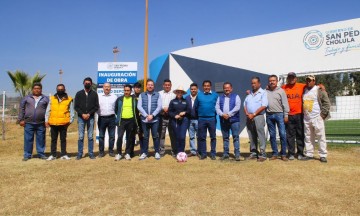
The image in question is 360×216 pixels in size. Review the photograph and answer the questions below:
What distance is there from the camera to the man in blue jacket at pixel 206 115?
6359 mm

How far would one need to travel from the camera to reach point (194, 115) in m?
6.59

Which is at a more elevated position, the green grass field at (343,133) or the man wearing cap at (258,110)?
the man wearing cap at (258,110)

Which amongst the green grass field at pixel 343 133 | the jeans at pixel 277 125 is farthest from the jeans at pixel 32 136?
the green grass field at pixel 343 133

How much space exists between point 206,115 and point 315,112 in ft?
7.49

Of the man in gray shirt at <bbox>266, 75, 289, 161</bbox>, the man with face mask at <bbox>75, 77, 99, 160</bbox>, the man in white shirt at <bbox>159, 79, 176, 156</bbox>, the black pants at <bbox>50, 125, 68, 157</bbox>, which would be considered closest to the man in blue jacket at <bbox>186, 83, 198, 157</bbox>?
the man in white shirt at <bbox>159, 79, 176, 156</bbox>

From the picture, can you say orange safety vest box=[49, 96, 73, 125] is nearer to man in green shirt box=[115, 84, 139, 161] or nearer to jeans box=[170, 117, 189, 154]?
man in green shirt box=[115, 84, 139, 161]

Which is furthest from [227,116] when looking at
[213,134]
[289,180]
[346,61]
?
[346,61]

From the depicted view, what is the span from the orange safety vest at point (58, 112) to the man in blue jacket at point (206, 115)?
3020mm

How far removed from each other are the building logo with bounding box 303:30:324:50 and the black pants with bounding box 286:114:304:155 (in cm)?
502

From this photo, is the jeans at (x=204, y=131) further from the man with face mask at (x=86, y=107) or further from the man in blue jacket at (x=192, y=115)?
the man with face mask at (x=86, y=107)

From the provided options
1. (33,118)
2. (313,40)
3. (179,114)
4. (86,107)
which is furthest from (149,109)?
(313,40)

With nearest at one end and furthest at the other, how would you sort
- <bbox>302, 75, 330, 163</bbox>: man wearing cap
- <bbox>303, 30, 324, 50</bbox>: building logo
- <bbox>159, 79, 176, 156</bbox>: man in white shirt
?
1. <bbox>302, 75, 330, 163</bbox>: man wearing cap
2. <bbox>159, 79, 176, 156</bbox>: man in white shirt
3. <bbox>303, 30, 324, 50</bbox>: building logo

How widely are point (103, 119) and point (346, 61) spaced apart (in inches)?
318

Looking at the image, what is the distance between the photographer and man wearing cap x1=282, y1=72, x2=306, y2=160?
6.19 meters
